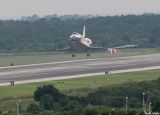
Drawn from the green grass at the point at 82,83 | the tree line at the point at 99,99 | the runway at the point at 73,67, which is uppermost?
the runway at the point at 73,67

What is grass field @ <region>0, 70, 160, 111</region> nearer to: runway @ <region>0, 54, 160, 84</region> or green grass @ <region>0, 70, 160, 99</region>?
green grass @ <region>0, 70, 160, 99</region>

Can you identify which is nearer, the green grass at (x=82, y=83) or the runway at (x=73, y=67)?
the green grass at (x=82, y=83)

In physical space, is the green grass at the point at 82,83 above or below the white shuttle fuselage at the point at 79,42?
below

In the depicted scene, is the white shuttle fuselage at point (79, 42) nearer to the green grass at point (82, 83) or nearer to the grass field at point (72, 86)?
the grass field at point (72, 86)

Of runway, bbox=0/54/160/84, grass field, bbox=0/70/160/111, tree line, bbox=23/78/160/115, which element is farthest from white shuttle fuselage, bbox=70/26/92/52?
tree line, bbox=23/78/160/115

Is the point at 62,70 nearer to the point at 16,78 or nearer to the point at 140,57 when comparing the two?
the point at 16,78

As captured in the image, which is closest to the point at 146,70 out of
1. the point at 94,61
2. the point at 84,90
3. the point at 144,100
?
the point at 94,61

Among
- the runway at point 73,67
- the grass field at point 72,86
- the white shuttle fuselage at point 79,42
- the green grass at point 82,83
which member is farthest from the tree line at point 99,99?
the white shuttle fuselage at point 79,42
